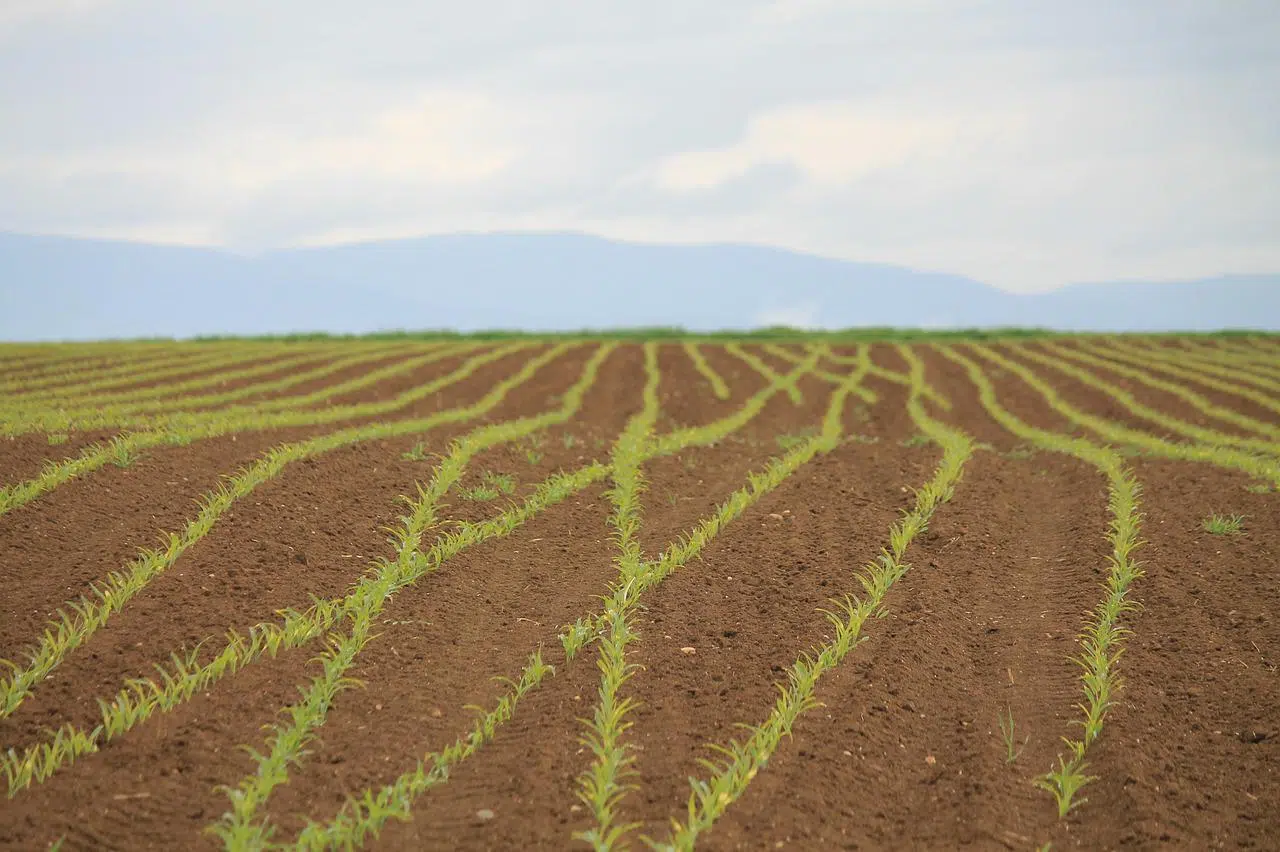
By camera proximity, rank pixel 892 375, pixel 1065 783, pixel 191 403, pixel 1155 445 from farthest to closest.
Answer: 1. pixel 892 375
2. pixel 191 403
3. pixel 1155 445
4. pixel 1065 783

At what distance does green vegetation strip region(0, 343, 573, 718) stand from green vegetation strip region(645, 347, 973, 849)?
3928mm

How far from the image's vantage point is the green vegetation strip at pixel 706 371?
24766 millimetres

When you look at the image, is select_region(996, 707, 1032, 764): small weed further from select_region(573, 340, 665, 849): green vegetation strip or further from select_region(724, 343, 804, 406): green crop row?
select_region(724, 343, 804, 406): green crop row

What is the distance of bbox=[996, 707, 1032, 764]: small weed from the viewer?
228 inches

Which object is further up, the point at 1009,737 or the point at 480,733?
the point at 480,733

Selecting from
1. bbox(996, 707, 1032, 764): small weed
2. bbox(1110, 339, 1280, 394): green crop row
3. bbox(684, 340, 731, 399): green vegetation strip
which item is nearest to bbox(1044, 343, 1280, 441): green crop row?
bbox(1110, 339, 1280, 394): green crop row

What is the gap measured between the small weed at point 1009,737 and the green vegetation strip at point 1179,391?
583 inches

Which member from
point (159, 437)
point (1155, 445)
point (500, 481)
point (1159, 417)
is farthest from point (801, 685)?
point (1159, 417)

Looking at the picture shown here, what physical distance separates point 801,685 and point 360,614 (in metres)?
2.99

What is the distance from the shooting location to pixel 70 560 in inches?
313

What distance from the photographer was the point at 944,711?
6273 mm

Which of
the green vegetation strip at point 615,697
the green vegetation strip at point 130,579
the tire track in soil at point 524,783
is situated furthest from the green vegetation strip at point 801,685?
the green vegetation strip at point 130,579

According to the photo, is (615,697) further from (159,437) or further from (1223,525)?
(159,437)

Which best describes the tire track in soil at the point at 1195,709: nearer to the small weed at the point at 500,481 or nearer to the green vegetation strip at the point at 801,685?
the green vegetation strip at the point at 801,685
